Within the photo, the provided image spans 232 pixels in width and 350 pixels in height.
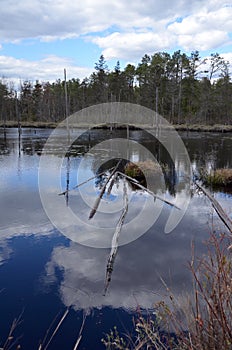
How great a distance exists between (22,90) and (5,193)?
184 ft

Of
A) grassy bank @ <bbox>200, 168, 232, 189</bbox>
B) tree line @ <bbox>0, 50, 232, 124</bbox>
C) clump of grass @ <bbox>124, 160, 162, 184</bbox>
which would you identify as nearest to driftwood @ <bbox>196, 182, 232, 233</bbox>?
grassy bank @ <bbox>200, 168, 232, 189</bbox>

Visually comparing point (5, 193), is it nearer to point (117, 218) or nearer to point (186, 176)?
point (117, 218)

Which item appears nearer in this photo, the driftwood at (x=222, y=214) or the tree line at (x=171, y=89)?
the driftwood at (x=222, y=214)

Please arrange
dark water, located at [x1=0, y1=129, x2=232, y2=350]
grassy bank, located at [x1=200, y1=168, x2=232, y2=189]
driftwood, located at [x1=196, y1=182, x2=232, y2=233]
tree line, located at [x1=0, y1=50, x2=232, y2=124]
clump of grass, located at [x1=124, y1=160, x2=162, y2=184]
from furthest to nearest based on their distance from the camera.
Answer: tree line, located at [x1=0, y1=50, x2=232, y2=124] → clump of grass, located at [x1=124, y1=160, x2=162, y2=184] → grassy bank, located at [x1=200, y1=168, x2=232, y2=189] → dark water, located at [x1=0, y1=129, x2=232, y2=350] → driftwood, located at [x1=196, y1=182, x2=232, y2=233]

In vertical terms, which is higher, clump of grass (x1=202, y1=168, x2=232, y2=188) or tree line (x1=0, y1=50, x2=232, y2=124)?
tree line (x1=0, y1=50, x2=232, y2=124)

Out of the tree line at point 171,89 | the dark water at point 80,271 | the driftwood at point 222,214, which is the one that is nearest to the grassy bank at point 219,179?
the dark water at point 80,271

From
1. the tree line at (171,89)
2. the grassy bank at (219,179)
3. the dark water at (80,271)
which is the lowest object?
the dark water at (80,271)

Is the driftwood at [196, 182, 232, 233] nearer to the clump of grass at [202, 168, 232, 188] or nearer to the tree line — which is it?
the clump of grass at [202, 168, 232, 188]

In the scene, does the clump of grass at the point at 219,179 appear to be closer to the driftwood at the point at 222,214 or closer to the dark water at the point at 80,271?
the dark water at the point at 80,271

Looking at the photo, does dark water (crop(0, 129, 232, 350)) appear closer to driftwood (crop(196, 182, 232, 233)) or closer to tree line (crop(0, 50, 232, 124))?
driftwood (crop(196, 182, 232, 233))

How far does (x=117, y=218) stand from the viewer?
8.59 meters

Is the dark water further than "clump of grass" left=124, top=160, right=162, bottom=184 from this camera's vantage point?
No

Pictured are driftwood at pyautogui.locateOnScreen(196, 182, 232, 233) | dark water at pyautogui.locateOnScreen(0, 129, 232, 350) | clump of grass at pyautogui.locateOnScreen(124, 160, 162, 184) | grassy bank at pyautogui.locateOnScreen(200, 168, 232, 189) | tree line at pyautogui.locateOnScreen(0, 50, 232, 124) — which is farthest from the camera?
tree line at pyautogui.locateOnScreen(0, 50, 232, 124)

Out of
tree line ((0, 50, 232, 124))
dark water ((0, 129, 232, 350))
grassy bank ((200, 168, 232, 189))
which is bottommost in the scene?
dark water ((0, 129, 232, 350))
